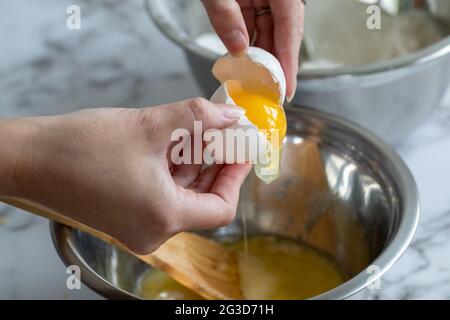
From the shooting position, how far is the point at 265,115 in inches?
38.4

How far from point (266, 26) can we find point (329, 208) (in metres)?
0.29

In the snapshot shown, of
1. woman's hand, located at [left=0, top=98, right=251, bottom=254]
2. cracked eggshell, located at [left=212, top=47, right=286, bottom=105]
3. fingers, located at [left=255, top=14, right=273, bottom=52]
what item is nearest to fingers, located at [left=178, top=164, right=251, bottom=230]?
woman's hand, located at [left=0, top=98, right=251, bottom=254]

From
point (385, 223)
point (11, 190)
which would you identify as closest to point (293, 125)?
point (385, 223)

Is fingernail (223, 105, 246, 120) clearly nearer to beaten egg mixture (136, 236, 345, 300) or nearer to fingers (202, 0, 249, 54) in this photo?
fingers (202, 0, 249, 54)

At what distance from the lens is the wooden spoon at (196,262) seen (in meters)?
1.10

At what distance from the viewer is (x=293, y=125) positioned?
48.4 inches

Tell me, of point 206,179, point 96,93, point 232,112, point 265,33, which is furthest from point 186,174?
point 96,93

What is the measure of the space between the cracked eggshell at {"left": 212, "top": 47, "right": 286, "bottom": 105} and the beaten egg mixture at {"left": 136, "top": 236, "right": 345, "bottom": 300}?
0.29m

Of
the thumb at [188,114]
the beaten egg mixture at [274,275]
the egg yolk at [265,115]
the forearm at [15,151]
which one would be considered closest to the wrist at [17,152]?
the forearm at [15,151]

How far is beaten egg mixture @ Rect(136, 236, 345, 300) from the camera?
3.81 ft

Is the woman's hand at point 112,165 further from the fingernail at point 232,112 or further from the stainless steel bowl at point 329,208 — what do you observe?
the stainless steel bowl at point 329,208
